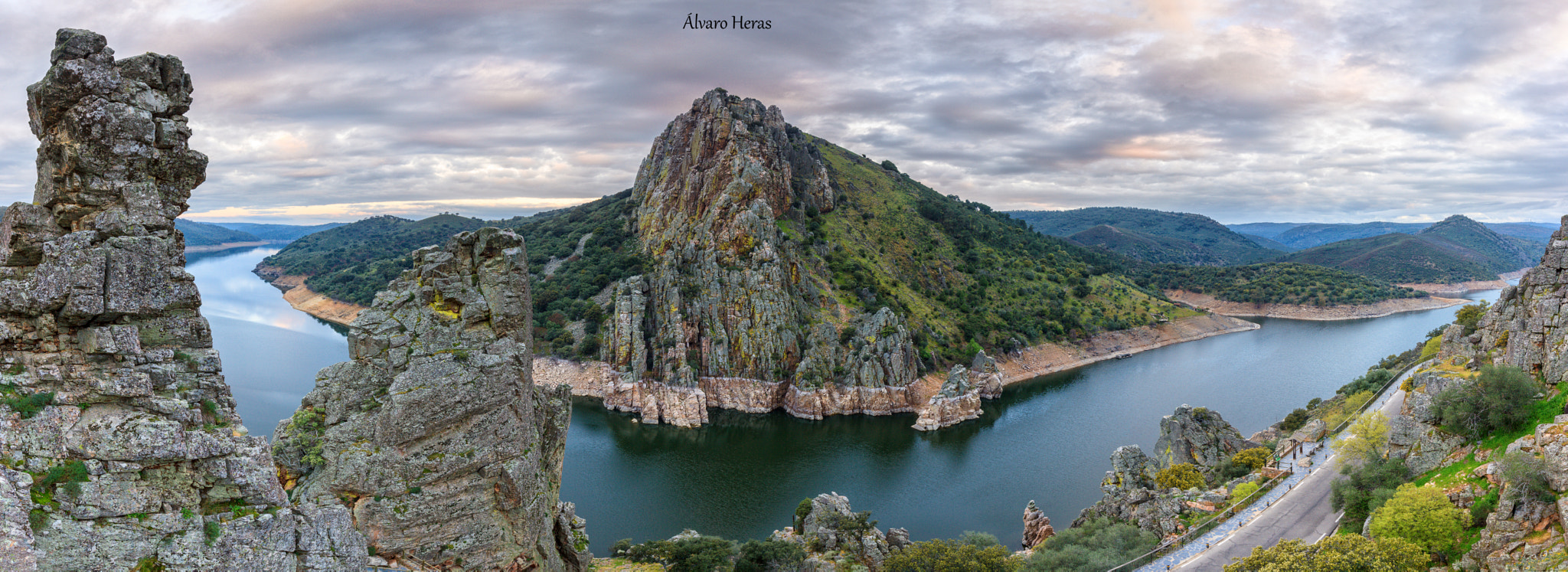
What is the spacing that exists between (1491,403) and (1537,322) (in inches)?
195

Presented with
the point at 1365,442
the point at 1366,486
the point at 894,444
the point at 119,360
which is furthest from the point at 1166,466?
the point at 119,360

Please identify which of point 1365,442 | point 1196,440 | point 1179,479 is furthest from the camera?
point 1196,440

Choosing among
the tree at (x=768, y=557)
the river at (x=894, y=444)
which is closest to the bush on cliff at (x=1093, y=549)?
the river at (x=894, y=444)

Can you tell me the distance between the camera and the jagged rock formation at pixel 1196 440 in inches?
1735

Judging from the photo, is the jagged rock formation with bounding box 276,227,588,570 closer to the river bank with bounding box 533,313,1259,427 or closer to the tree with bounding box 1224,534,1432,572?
the tree with bounding box 1224,534,1432,572

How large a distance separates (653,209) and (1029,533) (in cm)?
6889

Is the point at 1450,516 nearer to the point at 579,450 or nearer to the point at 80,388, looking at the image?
the point at 80,388

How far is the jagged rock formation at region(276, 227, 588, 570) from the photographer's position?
1571 cm

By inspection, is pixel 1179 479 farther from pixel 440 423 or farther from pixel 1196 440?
pixel 440 423

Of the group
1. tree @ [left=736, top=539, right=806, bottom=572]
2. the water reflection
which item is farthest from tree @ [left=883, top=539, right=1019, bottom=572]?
the water reflection

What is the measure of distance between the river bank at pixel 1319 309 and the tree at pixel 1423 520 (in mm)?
118561

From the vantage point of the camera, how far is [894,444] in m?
60.9

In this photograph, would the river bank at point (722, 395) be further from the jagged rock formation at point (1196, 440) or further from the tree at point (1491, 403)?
the tree at point (1491, 403)

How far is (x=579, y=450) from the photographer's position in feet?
187
